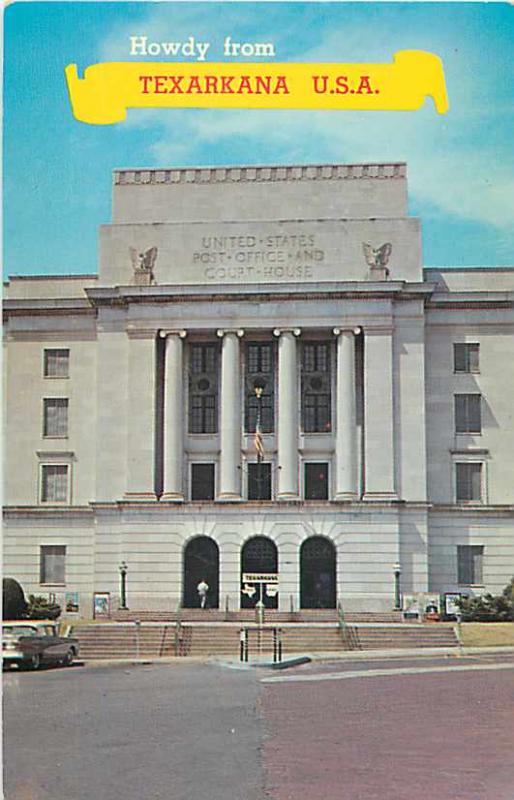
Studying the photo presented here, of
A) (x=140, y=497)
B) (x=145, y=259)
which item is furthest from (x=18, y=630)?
(x=140, y=497)

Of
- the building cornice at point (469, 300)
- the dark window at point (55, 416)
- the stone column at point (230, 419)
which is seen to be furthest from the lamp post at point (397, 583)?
the dark window at point (55, 416)

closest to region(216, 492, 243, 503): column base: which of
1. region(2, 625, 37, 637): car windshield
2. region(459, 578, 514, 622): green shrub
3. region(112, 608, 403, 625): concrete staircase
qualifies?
region(112, 608, 403, 625): concrete staircase

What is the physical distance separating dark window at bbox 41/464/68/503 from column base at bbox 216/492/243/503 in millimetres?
7580

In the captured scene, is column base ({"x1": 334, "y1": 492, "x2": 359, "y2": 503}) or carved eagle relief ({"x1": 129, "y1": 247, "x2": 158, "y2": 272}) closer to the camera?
carved eagle relief ({"x1": 129, "y1": 247, "x2": 158, "y2": 272})

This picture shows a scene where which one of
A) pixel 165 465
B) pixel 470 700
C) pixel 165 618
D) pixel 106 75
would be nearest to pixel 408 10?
pixel 106 75

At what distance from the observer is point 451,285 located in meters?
30.2

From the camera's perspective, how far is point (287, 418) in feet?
144

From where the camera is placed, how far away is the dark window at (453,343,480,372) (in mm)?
34750

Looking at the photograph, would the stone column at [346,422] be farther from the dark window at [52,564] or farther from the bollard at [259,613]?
the dark window at [52,564]

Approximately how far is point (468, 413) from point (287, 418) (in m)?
8.43

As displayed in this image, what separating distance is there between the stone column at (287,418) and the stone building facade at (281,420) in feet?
0.25

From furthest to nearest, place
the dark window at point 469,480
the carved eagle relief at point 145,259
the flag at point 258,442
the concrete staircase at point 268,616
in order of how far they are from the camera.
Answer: the flag at point 258,442
the concrete staircase at point 268,616
the carved eagle relief at point 145,259
the dark window at point 469,480

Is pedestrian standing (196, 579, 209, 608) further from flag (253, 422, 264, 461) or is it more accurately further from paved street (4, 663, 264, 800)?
paved street (4, 663, 264, 800)

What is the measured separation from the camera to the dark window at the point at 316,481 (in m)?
44.6
